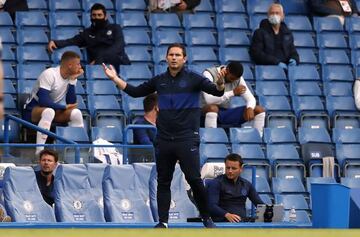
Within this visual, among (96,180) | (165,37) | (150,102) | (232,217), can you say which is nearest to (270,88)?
(165,37)

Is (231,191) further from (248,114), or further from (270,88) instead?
(270,88)

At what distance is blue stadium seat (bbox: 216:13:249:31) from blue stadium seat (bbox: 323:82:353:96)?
1.43 m

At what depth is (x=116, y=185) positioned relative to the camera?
51.5ft

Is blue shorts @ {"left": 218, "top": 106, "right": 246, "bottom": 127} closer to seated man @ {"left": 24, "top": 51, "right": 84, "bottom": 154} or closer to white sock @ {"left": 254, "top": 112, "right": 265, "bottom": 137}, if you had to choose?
white sock @ {"left": 254, "top": 112, "right": 265, "bottom": 137}

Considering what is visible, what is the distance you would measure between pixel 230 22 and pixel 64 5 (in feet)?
7.75

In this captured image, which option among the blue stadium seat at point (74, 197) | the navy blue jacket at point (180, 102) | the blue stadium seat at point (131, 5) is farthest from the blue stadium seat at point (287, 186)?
the navy blue jacket at point (180, 102)

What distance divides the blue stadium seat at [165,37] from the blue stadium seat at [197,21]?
0.34 meters

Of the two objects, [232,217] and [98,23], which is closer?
[232,217]

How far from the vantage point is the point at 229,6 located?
20797 millimetres

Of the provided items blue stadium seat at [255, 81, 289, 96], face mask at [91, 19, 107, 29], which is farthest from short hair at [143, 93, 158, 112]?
blue stadium seat at [255, 81, 289, 96]

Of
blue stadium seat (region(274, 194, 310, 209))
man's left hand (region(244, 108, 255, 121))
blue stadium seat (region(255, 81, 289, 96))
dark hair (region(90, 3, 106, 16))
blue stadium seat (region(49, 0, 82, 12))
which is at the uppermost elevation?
blue stadium seat (region(49, 0, 82, 12))

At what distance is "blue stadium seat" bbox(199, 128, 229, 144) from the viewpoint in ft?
58.5

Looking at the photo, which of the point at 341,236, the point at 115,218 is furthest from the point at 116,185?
the point at 341,236

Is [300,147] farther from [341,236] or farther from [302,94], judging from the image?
[341,236]
